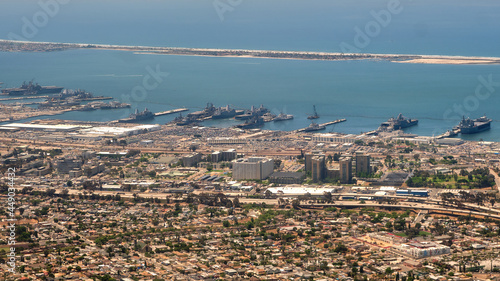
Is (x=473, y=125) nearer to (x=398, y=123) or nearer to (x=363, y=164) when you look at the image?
(x=398, y=123)

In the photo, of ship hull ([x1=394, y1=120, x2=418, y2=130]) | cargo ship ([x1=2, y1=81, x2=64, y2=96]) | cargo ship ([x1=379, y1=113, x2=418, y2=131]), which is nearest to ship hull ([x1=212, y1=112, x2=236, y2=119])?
cargo ship ([x1=379, y1=113, x2=418, y2=131])

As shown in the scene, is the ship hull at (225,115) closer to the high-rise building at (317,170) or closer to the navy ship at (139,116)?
the navy ship at (139,116)

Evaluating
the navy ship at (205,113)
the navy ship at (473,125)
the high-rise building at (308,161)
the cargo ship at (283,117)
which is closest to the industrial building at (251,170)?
the high-rise building at (308,161)

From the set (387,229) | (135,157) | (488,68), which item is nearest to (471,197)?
(387,229)

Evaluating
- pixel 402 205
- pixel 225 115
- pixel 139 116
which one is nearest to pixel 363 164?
pixel 402 205

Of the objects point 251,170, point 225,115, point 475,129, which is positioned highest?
point 225,115

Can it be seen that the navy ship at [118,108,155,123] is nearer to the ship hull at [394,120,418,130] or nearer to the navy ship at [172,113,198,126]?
the navy ship at [172,113,198,126]
